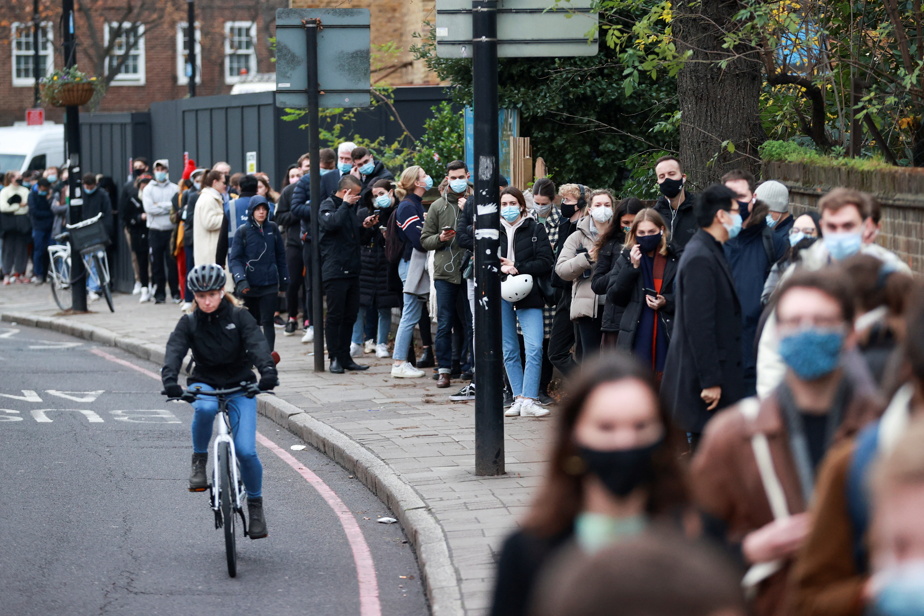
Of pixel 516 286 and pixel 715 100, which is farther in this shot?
pixel 715 100

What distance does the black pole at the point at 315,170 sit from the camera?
1313cm

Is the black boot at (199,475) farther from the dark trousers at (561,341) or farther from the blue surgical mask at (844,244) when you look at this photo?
the blue surgical mask at (844,244)

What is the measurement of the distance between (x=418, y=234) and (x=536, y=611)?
424 inches

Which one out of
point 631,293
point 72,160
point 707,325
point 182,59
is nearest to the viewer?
point 707,325

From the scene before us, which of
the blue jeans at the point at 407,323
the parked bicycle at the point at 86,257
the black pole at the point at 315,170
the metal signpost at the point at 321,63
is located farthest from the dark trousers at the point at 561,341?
the parked bicycle at the point at 86,257

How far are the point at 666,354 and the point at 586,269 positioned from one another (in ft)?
5.62

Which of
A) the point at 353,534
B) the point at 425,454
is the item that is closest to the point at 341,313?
the point at 425,454

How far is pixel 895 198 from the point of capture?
8547mm

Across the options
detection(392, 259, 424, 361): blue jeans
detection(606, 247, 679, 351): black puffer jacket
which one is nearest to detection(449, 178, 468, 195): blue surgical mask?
detection(392, 259, 424, 361): blue jeans

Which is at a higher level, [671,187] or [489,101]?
[489,101]

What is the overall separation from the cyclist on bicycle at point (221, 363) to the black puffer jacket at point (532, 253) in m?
3.48

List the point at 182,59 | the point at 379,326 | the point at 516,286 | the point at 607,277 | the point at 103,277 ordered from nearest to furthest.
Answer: the point at 607,277, the point at 516,286, the point at 379,326, the point at 103,277, the point at 182,59

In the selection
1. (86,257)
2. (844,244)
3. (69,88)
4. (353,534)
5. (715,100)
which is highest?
(69,88)

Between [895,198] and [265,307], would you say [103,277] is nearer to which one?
[265,307]
